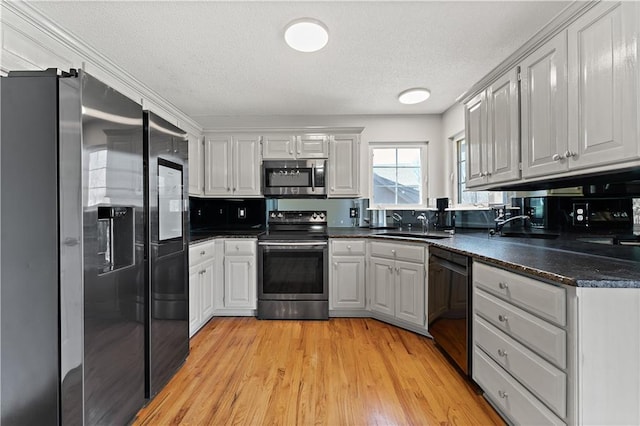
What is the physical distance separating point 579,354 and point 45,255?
6.90 feet

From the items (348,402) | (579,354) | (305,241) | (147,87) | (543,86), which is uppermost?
(147,87)

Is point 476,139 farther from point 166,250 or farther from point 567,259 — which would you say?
point 166,250

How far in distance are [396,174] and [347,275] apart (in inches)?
58.6

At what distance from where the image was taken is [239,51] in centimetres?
206

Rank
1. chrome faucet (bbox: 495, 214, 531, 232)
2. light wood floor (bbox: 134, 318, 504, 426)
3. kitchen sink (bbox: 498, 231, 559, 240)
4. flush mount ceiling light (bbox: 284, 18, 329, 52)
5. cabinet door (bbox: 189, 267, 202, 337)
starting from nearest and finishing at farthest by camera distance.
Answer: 1. light wood floor (bbox: 134, 318, 504, 426)
2. flush mount ceiling light (bbox: 284, 18, 329, 52)
3. kitchen sink (bbox: 498, 231, 559, 240)
4. chrome faucet (bbox: 495, 214, 531, 232)
5. cabinet door (bbox: 189, 267, 202, 337)

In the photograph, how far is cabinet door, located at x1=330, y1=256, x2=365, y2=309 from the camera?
294cm

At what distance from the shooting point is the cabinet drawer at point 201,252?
2413mm

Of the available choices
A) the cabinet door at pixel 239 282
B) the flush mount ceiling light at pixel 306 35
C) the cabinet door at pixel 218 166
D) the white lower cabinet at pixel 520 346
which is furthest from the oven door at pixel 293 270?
the flush mount ceiling light at pixel 306 35

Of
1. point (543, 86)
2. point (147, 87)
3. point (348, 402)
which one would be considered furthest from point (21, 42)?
point (543, 86)

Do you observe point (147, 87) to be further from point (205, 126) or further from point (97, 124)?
point (97, 124)

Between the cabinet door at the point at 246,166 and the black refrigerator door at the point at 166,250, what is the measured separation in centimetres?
123

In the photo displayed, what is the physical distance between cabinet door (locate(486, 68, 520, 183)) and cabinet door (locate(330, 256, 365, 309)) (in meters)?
1.51

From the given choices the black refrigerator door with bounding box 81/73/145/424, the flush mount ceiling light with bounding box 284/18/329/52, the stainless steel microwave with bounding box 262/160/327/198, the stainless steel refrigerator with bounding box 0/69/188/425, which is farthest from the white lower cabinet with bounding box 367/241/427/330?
the stainless steel refrigerator with bounding box 0/69/188/425

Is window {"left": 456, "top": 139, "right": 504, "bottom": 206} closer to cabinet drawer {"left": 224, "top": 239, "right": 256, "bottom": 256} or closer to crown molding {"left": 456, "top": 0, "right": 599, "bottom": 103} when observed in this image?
crown molding {"left": 456, "top": 0, "right": 599, "bottom": 103}
